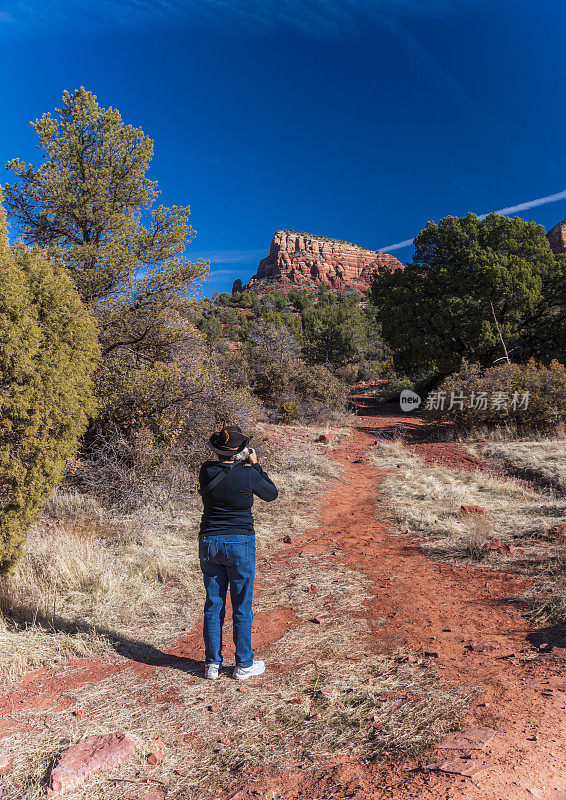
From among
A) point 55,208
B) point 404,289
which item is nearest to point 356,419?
point 404,289

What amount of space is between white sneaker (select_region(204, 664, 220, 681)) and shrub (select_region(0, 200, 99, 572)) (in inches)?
84.8

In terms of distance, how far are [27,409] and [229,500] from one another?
2301 millimetres

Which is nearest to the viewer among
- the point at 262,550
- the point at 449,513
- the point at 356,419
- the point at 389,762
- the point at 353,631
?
the point at 389,762

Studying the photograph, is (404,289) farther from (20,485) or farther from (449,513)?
(20,485)

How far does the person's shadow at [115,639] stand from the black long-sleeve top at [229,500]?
1.23 metres

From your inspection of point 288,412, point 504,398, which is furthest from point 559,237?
point 288,412

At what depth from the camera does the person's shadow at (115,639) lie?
385 centimetres

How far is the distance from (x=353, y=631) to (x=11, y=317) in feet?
14.3

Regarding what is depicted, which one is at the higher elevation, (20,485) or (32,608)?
(20,485)

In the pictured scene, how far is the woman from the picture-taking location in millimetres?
3447

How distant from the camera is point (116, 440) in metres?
8.98

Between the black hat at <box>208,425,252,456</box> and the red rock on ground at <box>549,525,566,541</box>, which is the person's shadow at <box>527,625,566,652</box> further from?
the black hat at <box>208,425,252,456</box>

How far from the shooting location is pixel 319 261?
458 feet

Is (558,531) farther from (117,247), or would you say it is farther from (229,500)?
(117,247)
